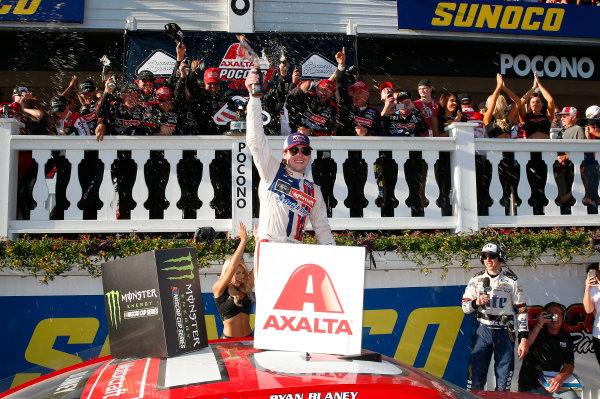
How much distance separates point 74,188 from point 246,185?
6.73 feet

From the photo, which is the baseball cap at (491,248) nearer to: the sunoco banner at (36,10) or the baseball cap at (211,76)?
the baseball cap at (211,76)

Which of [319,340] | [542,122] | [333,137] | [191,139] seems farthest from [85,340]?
[542,122]

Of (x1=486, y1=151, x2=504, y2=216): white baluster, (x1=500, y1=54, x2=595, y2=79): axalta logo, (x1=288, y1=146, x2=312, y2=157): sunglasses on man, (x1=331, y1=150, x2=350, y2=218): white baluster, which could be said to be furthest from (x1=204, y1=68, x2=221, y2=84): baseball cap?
(x1=500, y1=54, x2=595, y2=79): axalta logo

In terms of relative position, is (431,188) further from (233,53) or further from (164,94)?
(233,53)

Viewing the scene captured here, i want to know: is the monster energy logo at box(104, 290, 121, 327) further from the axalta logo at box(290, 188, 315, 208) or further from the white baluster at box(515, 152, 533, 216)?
the white baluster at box(515, 152, 533, 216)

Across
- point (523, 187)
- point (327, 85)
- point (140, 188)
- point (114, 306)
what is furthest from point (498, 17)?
point (114, 306)

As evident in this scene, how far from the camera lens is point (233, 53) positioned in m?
11.7

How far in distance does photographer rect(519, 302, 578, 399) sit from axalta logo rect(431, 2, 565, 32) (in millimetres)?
7793

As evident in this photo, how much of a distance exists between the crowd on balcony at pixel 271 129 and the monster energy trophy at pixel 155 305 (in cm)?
371

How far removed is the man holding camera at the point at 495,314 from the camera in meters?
6.71

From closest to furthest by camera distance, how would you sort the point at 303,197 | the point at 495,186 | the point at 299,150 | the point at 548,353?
the point at 299,150
the point at 303,197
the point at 548,353
the point at 495,186

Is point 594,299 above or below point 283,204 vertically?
below

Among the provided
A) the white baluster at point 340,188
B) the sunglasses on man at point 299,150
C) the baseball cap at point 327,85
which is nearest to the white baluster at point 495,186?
the white baluster at point 340,188

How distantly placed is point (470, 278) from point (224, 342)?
4.61m
